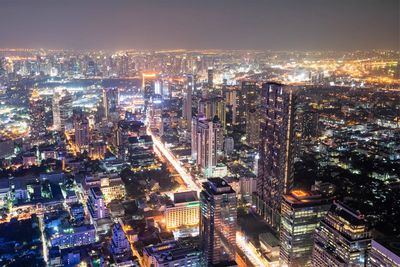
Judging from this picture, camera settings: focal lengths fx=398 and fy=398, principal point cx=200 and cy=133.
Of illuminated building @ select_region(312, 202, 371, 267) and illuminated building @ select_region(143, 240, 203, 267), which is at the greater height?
illuminated building @ select_region(312, 202, 371, 267)

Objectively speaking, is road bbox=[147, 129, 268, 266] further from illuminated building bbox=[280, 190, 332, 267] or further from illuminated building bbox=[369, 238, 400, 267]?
illuminated building bbox=[369, 238, 400, 267]

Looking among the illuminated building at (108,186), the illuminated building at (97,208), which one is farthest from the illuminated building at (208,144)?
the illuminated building at (97,208)

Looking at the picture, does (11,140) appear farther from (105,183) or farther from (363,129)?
(363,129)

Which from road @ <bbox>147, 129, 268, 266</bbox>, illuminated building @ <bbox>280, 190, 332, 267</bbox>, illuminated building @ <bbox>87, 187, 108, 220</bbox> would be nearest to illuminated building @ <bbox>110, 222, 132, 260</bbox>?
illuminated building @ <bbox>87, 187, 108, 220</bbox>

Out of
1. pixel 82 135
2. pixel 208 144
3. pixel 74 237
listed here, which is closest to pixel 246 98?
pixel 208 144

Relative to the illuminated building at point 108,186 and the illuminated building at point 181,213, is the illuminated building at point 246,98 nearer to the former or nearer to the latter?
the illuminated building at point 108,186

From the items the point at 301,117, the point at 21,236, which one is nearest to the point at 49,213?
the point at 21,236

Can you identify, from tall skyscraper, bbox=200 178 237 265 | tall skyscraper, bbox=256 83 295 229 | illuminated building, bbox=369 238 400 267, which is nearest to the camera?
illuminated building, bbox=369 238 400 267
